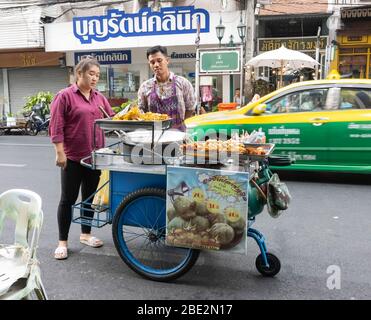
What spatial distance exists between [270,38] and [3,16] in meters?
11.1

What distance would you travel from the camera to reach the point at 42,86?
19.2m

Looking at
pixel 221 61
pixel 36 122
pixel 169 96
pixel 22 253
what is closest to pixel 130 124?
pixel 169 96

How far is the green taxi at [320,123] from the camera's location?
633 cm

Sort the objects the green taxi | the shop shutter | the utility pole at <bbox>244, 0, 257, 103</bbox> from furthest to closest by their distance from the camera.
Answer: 1. the shop shutter
2. the utility pole at <bbox>244, 0, 257, 103</bbox>
3. the green taxi

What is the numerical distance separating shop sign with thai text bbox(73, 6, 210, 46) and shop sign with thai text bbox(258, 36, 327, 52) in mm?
2480

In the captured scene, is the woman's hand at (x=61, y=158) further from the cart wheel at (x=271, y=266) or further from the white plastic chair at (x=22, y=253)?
the cart wheel at (x=271, y=266)

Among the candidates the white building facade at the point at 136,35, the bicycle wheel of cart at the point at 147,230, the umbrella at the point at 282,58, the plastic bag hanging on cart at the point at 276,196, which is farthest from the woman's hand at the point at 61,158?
the white building facade at the point at 136,35

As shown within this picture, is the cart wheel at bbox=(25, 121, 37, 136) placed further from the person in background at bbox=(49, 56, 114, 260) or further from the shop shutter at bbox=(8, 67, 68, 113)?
the person in background at bbox=(49, 56, 114, 260)

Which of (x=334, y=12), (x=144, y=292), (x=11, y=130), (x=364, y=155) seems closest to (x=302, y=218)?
(x=364, y=155)

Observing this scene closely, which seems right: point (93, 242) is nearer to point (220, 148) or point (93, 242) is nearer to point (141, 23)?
point (220, 148)

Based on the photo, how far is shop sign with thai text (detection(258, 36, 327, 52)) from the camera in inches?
615

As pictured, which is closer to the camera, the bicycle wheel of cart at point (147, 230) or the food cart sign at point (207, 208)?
the food cart sign at point (207, 208)

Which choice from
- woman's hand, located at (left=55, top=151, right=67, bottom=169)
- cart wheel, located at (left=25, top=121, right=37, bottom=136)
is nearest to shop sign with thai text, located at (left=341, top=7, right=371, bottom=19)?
cart wheel, located at (left=25, top=121, right=37, bottom=136)
